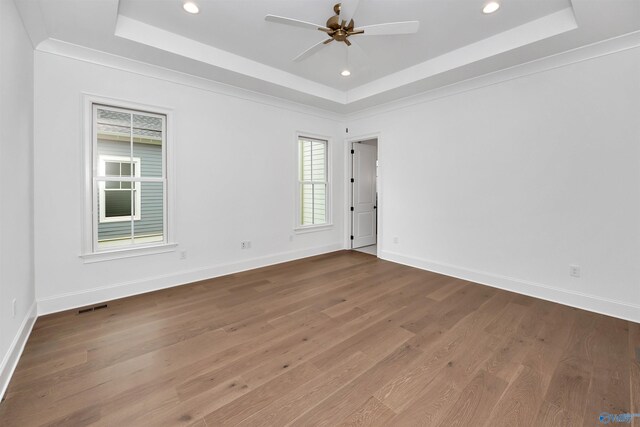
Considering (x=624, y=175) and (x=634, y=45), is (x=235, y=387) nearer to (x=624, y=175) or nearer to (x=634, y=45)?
(x=624, y=175)

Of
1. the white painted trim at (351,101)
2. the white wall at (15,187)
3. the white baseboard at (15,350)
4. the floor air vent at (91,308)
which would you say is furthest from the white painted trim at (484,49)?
the white baseboard at (15,350)

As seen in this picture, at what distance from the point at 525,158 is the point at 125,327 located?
4866mm

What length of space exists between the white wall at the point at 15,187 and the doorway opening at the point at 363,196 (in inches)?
189

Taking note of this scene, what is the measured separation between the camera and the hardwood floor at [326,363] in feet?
5.42

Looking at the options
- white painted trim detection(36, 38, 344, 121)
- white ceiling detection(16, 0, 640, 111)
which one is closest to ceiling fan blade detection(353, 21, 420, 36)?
white ceiling detection(16, 0, 640, 111)

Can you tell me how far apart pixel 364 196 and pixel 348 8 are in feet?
13.3

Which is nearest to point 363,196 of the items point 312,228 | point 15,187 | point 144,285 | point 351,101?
point 312,228

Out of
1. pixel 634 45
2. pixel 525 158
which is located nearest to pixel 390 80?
pixel 525 158

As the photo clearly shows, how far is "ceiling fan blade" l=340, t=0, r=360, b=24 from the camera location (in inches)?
94.0

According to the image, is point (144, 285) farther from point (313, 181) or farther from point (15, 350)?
point (313, 181)

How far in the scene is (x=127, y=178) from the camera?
11.2ft

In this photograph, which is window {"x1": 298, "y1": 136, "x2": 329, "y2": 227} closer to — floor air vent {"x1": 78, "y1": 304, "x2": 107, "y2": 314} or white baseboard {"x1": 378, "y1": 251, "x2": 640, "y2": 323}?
white baseboard {"x1": 378, "y1": 251, "x2": 640, "y2": 323}

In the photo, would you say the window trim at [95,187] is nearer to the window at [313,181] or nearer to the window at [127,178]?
the window at [127,178]

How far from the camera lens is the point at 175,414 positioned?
5.32 ft
